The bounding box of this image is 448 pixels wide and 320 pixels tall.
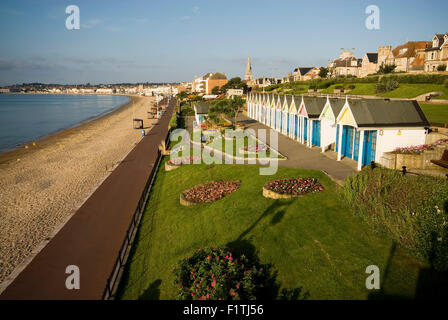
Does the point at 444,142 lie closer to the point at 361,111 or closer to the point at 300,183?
the point at 361,111

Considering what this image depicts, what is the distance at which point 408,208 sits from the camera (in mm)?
8875

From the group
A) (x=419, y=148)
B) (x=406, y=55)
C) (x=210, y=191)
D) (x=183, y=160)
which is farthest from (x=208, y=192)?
(x=406, y=55)

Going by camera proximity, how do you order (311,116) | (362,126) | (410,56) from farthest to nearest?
(410,56), (311,116), (362,126)

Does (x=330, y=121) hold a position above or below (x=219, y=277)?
above

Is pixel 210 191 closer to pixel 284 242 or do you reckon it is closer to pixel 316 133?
pixel 284 242

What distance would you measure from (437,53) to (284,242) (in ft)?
211

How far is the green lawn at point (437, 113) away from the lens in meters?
21.8

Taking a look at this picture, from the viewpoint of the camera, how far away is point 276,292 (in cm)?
883

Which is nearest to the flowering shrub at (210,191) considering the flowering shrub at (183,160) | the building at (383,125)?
the flowering shrub at (183,160)

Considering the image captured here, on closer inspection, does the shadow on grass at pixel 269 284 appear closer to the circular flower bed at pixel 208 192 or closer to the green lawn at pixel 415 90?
the circular flower bed at pixel 208 192

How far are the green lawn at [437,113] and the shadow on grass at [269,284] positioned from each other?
18.6m

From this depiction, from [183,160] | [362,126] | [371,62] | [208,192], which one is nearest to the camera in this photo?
[208,192]

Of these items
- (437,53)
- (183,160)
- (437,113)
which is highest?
(437,53)
